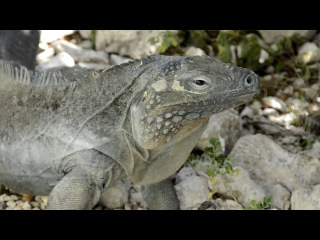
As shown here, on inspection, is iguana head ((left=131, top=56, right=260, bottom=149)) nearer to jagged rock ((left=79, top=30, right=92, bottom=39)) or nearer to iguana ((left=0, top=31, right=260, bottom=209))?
iguana ((left=0, top=31, right=260, bottom=209))

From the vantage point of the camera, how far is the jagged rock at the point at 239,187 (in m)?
3.75

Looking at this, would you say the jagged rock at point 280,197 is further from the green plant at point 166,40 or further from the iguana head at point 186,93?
the green plant at point 166,40

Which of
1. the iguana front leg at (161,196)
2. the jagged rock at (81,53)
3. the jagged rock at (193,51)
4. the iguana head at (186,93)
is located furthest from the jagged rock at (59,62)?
the iguana head at (186,93)

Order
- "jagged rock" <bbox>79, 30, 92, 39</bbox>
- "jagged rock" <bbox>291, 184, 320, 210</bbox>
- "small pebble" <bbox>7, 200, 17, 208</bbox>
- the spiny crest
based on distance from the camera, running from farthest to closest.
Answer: "jagged rock" <bbox>79, 30, 92, 39</bbox> → "small pebble" <bbox>7, 200, 17, 208</bbox> → "jagged rock" <bbox>291, 184, 320, 210</bbox> → the spiny crest

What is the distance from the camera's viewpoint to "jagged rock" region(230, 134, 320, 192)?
154 inches

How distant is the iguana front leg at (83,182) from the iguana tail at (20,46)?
5.92 ft

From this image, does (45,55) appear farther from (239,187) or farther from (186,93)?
(186,93)

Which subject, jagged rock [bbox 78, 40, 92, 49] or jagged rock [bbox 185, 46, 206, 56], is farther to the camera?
jagged rock [bbox 78, 40, 92, 49]

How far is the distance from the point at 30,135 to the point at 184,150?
83 centimetres

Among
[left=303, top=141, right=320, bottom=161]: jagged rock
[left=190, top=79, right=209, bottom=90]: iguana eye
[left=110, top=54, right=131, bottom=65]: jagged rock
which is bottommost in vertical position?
[left=303, top=141, right=320, bottom=161]: jagged rock

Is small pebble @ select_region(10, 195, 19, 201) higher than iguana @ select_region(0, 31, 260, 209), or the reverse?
iguana @ select_region(0, 31, 260, 209)

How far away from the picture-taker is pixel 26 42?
4883 millimetres

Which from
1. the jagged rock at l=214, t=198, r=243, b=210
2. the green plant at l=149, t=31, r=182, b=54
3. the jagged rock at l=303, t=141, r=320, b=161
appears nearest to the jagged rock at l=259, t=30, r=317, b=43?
the green plant at l=149, t=31, r=182, b=54

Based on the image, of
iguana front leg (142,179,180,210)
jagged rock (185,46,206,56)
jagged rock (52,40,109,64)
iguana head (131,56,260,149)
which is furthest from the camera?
jagged rock (52,40,109,64)
